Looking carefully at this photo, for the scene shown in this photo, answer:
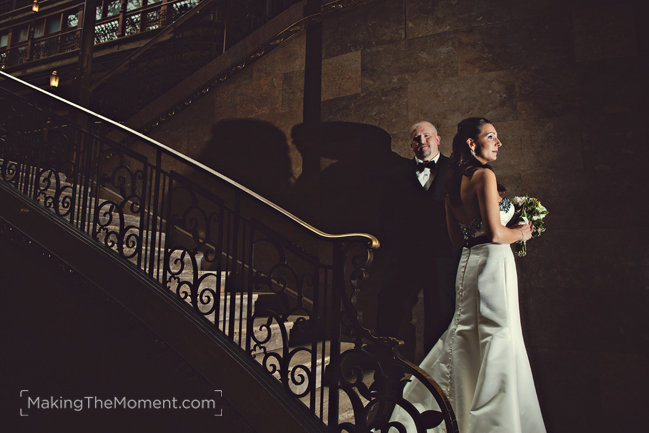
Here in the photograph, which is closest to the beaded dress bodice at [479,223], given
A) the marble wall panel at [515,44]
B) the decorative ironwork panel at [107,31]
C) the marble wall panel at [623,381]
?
the marble wall panel at [623,381]

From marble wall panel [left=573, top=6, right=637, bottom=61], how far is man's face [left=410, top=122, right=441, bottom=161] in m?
1.33

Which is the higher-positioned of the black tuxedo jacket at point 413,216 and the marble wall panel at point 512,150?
the marble wall panel at point 512,150

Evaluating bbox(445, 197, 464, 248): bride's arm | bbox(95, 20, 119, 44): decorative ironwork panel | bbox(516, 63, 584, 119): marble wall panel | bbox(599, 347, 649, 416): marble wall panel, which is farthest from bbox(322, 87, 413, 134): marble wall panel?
bbox(95, 20, 119, 44): decorative ironwork panel

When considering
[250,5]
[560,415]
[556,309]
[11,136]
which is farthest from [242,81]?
[560,415]

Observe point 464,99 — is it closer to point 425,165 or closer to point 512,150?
point 512,150

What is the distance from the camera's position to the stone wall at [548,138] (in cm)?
286

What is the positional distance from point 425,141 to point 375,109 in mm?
782

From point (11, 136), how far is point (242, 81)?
248 cm

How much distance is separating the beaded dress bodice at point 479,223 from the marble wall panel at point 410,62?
1.66m

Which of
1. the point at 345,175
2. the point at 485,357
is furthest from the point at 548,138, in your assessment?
the point at 485,357

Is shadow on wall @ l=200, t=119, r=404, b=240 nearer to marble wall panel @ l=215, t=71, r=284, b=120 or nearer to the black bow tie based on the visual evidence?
marble wall panel @ l=215, t=71, r=284, b=120

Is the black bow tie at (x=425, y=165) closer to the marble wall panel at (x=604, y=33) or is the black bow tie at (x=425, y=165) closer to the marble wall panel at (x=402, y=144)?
the marble wall panel at (x=402, y=144)

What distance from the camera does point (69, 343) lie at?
9.43 ft

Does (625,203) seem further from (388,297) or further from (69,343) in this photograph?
(69,343)
